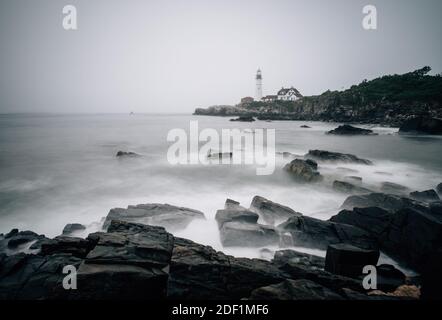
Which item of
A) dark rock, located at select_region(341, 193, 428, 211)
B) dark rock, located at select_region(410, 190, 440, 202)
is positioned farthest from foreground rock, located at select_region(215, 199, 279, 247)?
dark rock, located at select_region(410, 190, 440, 202)

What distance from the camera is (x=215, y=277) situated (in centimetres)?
392

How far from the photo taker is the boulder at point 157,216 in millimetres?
7176

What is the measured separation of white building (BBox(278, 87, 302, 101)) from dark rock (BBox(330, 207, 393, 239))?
5037 inches

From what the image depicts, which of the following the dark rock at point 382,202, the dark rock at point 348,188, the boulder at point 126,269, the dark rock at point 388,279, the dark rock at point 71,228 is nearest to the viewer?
the boulder at point 126,269

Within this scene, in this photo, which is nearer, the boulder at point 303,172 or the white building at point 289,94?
the boulder at point 303,172

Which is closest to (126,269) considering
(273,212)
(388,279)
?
(388,279)

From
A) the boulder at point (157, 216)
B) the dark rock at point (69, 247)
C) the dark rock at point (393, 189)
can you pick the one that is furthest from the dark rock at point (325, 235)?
the dark rock at point (393, 189)

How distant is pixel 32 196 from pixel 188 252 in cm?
1010

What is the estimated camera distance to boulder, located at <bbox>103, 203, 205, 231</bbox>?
23.5 ft

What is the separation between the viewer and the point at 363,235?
5.83 metres

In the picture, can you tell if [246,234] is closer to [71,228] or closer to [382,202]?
[382,202]

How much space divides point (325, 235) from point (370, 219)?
1.43m

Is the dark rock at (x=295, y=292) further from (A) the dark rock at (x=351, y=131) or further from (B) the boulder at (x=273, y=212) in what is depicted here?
(A) the dark rock at (x=351, y=131)

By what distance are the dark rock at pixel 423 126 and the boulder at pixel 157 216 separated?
147 feet
